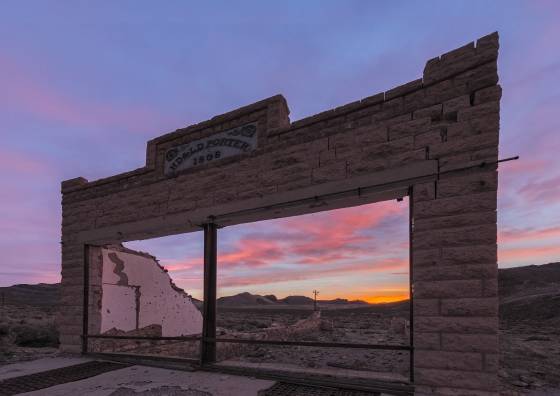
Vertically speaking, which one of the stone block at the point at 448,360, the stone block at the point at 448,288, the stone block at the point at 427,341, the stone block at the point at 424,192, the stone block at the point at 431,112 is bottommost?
the stone block at the point at 448,360

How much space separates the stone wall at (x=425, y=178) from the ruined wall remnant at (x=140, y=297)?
128 inches

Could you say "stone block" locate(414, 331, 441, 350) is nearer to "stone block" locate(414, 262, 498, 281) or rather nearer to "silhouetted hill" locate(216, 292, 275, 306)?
"stone block" locate(414, 262, 498, 281)

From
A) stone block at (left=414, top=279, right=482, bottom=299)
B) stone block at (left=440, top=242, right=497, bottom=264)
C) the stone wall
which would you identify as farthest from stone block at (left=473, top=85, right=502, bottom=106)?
stone block at (left=414, top=279, right=482, bottom=299)

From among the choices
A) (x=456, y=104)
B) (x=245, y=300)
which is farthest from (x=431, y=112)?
(x=245, y=300)

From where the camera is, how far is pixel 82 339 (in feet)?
29.2

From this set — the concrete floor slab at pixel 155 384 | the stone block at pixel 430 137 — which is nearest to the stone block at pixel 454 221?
the stone block at pixel 430 137

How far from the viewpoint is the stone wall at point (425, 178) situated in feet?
15.4

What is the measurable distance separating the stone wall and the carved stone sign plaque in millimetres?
152

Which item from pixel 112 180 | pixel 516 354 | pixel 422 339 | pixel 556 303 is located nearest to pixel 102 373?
pixel 112 180

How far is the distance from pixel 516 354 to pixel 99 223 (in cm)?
1064

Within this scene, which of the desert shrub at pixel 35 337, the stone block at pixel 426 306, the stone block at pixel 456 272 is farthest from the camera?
the desert shrub at pixel 35 337

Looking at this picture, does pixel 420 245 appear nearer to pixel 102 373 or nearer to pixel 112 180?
pixel 102 373

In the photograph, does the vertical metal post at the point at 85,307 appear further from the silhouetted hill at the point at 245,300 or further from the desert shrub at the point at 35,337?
the silhouetted hill at the point at 245,300

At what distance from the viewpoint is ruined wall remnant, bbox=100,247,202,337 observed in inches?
385
